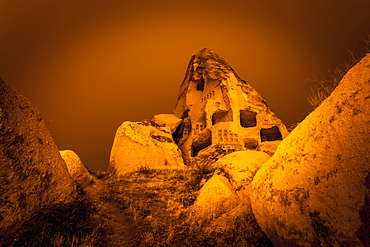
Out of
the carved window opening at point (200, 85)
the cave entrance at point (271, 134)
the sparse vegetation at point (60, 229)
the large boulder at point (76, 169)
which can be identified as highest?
the carved window opening at point (200, 85)

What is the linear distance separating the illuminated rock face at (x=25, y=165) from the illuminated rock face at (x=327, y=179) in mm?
4516

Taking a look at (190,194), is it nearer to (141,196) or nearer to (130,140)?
(141,196)

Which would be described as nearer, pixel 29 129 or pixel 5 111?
pixel 5 111

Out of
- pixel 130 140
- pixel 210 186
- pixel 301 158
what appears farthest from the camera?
pixel 130 140

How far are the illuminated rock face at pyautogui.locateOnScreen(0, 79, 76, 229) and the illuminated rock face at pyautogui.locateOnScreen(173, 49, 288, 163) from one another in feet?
59.6

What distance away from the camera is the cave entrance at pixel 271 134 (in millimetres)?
27344

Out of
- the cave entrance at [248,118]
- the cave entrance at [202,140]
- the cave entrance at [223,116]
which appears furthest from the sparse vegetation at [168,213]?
the cave entrance at [248,118]

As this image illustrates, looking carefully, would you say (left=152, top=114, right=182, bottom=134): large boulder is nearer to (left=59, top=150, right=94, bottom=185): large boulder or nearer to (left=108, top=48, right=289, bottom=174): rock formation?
(left=108, top=48, right=289, bottom=174): rock formation

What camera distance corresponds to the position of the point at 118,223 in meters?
6.70

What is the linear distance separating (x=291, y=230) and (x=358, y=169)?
1.55m

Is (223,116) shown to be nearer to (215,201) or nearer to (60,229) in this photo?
(215,201)

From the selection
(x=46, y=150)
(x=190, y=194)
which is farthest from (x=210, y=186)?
(x=46, y=150)

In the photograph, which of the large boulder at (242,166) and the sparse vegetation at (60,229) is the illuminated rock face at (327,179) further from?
the sparse vegetation at (60,229)

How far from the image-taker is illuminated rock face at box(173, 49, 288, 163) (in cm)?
2473
